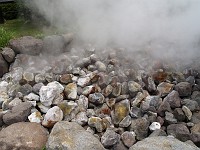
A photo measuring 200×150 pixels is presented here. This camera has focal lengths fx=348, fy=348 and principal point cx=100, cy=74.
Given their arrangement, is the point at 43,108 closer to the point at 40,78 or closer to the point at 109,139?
the point at 40,78

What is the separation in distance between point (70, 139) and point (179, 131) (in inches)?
48.6

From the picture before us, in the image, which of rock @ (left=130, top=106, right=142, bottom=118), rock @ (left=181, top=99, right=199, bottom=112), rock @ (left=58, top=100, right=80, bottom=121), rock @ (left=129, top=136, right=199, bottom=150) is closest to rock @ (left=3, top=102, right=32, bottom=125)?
rock @ (left=58, top=100, right=80, bottom=121)

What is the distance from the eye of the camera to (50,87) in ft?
14.4

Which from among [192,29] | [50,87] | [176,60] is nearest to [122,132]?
[50,87]

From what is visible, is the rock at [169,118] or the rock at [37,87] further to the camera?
the rock at [37,87]

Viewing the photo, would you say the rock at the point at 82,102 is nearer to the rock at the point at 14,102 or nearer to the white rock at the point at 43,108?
the white rock at the point at 43,108

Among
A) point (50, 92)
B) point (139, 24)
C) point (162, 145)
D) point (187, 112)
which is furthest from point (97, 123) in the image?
point (139, 24)

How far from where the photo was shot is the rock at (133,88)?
436 cm

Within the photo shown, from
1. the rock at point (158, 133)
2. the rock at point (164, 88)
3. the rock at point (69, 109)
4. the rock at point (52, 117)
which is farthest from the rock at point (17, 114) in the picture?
the rock at point (164, 88)

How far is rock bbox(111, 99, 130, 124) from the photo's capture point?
412 cm

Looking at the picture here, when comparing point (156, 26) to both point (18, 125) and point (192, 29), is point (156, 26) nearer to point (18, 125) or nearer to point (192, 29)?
point (192, 29)

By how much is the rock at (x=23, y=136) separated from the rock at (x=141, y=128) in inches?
40.3

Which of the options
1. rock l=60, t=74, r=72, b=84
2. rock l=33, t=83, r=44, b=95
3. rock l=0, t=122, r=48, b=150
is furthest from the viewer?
rock l=60, t=74, r=72, b=84

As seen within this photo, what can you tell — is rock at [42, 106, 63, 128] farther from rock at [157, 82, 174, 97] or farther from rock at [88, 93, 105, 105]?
rock at [157, 82, 174, 97]
